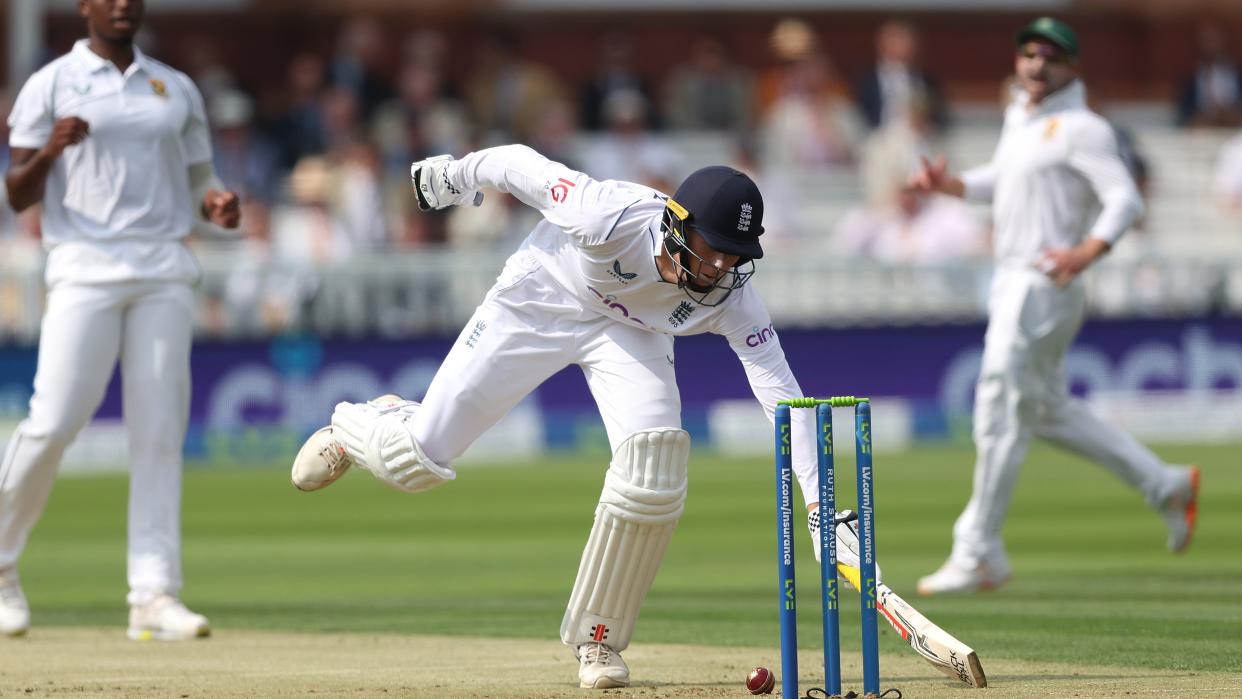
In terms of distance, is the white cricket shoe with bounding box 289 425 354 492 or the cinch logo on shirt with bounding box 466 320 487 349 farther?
the white cricket shoe with bounding box 289 425 354 492

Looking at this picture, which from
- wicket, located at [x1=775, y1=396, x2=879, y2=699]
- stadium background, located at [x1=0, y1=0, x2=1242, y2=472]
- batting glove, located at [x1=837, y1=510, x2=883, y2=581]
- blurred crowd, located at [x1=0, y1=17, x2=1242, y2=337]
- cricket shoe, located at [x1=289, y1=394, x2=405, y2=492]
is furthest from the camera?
blurred crowd, located at [x1=0, y1=17, x2=1242, y2=337]

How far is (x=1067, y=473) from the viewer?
515 inches

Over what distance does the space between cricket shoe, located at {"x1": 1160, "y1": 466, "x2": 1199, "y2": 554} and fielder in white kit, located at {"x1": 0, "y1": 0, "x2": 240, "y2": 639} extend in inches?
139

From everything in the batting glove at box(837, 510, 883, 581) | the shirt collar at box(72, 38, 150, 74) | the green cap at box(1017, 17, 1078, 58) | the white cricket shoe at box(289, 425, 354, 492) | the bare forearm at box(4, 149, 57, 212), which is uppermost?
the green cap at box(1017, 17, 1078, 58)

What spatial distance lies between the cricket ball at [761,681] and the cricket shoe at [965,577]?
2.39 meters

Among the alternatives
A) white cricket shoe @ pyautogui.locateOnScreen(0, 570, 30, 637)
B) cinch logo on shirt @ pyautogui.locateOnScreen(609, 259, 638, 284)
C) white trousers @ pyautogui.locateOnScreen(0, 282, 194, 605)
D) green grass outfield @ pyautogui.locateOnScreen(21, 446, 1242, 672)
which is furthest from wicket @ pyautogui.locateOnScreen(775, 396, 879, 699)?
white cricket shoe @ pyautogui.locateOnScreen(0, 570, 30, 637)

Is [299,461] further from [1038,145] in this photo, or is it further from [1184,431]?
[1184,431]

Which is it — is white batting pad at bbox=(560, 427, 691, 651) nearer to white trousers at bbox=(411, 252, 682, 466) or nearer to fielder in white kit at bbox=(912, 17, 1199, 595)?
white trousers at bbox=(411, 252, 682, 466)

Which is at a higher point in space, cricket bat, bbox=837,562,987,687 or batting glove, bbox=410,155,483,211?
batting glove, bbox=410,155,483,211

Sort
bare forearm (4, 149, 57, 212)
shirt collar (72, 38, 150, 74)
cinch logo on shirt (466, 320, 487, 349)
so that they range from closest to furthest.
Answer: cinch logo on shirt (466, 320, 487, 349) → bare forearm (4, 149, 57, 212) → shirt collar (72, 38, 150, 74)

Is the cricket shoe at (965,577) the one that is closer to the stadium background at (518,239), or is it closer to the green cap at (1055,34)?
the green cap at (1055,34)

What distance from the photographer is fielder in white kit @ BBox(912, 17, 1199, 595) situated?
727 cm

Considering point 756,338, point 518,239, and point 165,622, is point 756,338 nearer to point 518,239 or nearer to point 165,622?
point 165,622

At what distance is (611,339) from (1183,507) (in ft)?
10.3
